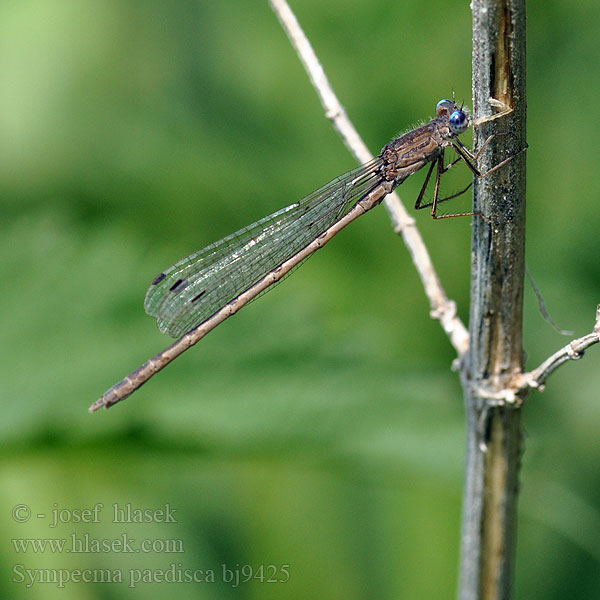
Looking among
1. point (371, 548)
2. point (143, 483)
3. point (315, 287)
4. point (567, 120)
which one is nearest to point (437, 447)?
point (371, 548)

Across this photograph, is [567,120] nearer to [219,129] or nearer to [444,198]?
[444,198]

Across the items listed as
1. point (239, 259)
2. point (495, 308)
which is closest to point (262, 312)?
point (239, 259)

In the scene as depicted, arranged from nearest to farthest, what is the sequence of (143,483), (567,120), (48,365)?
(143,483)
(48,365)
(567,120)

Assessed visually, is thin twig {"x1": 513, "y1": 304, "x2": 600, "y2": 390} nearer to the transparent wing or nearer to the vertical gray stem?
the vertical gray stem
